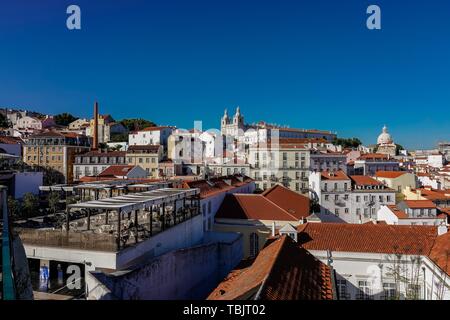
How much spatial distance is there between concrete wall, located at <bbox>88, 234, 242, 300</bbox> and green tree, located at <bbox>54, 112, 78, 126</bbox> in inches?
3815

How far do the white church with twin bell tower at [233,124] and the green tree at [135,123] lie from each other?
2166 centimetres

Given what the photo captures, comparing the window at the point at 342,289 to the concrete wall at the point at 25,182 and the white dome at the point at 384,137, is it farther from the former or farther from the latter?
the white dome at the point at 384,137

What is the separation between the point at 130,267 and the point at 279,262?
15.9 ft

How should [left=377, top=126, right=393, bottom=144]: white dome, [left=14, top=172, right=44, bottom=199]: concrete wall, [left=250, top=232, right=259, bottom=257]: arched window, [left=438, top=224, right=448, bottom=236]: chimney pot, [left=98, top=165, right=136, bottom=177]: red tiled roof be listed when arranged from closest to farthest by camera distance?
[left=438, top=224, right=448, bottom=236]: chimney pot
[left=250, top=232, right=259, bottom=257]: arched window
[left=14, top=172, right=44, bottom=199]: concrete wall
[left=98, top=165, right=136, bottom=177]: red tiled roof
[left=377, top=126, right=393, bottom=144]: white dome

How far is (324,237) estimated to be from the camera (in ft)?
59.8

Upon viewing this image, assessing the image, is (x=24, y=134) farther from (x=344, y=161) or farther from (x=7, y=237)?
(x=7, y=237)

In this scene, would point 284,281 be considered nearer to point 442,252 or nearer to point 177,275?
point 177,275

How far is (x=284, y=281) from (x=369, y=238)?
28.9 ft

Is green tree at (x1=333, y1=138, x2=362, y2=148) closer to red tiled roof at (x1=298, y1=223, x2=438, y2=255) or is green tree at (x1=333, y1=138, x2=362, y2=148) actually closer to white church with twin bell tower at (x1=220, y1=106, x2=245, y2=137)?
white church with twin bell tower at (x1=220, y1=106, x2=245, y2=137)

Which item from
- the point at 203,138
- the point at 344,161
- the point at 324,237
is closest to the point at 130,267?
the point at 324,237

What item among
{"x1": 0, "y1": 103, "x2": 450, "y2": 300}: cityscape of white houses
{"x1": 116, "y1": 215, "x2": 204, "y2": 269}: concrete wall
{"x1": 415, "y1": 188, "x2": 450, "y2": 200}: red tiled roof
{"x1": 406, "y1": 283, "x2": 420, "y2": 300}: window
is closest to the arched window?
{"x1": 0, "y1": 103, "x2": 450, "y2": 300}: cityscape of white houses

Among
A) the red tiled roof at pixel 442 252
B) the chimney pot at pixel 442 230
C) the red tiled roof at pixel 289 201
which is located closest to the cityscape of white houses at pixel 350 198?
the red tiled roof at pixel 289 201

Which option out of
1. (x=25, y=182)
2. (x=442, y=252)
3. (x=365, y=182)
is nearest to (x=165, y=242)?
(x=442, y=252)

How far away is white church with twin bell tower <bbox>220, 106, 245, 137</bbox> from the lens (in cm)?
10656
